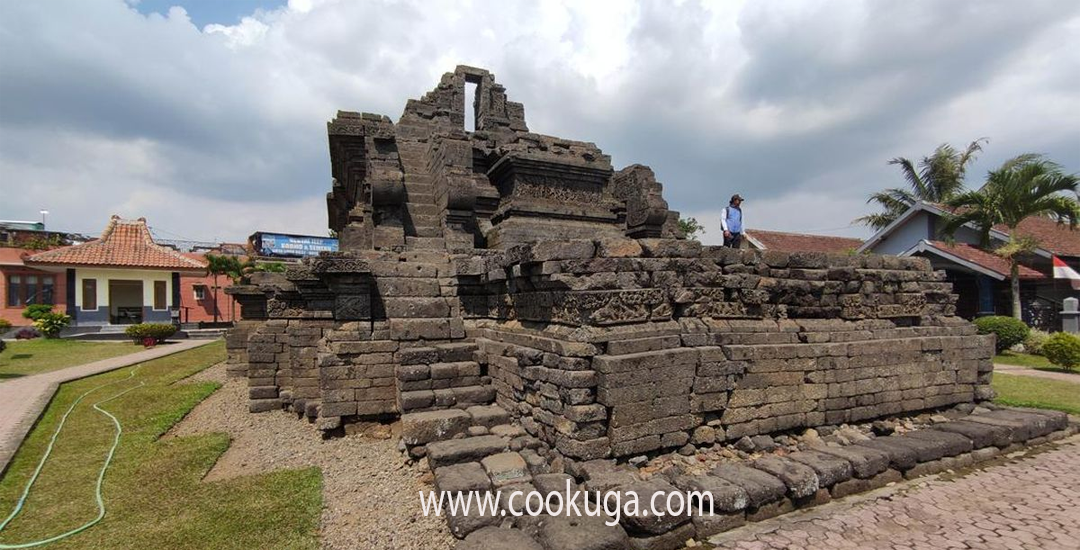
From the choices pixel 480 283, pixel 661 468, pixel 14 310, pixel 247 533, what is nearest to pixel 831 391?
pixel 661 468

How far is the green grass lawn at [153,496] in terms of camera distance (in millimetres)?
4102

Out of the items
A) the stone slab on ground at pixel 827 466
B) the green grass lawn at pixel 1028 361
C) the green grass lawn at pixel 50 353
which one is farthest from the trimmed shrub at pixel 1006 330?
the green grass lawn at pixel 50 353

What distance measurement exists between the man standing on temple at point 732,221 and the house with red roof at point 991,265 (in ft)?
43.7

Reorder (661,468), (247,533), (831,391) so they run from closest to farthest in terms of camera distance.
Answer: (247,533), (661,468), (831,391)

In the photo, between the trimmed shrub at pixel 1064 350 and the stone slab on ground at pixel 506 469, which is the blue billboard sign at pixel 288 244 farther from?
the trimmed shrub at pixel 1064 350

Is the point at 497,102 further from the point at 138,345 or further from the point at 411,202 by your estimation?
the point at 138,345

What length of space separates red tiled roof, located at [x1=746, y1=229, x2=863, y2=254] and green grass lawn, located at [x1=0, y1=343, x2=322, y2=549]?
74.4 feet

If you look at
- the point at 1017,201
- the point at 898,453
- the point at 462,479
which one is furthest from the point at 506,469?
the point at 1017,201

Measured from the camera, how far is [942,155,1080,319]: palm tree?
15727mm

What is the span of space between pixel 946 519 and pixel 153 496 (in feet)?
24.0

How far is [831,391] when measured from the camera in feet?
19.0

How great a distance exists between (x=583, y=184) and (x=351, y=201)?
550 centimetres

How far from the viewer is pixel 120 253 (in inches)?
1003

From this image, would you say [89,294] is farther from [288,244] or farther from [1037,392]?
[1037,392]
